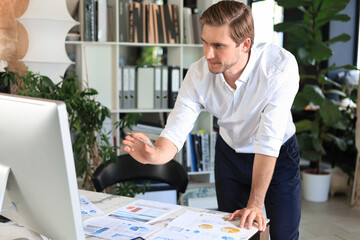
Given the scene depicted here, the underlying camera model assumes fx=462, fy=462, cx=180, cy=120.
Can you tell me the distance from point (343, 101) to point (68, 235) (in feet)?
16.7

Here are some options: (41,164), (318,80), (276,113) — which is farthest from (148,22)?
(41,164)

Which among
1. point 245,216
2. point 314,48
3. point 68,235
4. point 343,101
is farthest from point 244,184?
point 343,101

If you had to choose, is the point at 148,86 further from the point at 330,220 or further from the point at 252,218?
the point at 252,218

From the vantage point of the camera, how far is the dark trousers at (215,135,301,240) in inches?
78.6

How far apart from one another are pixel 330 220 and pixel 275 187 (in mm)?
1968

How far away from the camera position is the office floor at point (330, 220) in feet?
11.1

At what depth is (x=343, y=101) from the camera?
5.55 meters

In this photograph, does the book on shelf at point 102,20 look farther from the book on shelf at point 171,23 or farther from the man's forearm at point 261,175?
the man's forearm at point 261,175

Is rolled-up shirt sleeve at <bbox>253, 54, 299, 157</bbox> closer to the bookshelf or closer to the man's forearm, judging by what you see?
the man's forearm

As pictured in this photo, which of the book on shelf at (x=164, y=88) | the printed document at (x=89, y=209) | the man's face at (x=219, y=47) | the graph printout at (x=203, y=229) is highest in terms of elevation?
the man's face at (x=219, y=47)

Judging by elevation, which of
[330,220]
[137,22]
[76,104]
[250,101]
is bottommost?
[330,220]

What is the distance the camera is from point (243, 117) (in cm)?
192

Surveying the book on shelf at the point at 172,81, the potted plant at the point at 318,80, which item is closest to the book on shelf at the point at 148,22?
the book on shelf at the point at 172,81

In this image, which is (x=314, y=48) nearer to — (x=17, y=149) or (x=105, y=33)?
(x=105, y=33)
